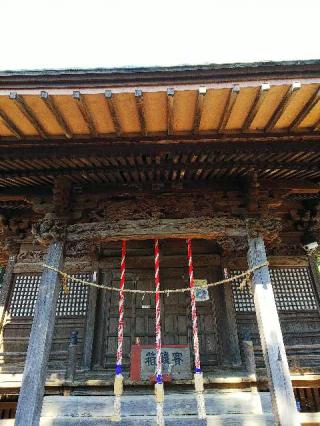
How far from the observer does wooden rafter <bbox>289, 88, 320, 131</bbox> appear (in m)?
4.04

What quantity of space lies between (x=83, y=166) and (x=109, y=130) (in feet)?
3.27

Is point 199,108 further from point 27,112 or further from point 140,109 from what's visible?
point 27,112

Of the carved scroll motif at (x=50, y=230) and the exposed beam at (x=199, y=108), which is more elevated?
the exposed beam at (x=199, y=108)

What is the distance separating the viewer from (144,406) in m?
5.48

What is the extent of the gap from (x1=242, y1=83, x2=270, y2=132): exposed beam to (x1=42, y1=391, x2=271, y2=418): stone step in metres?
4.50

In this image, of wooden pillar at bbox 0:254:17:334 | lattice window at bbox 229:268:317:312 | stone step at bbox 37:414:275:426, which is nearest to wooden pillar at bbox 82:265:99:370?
wooden pillar at bbox 0:254:17:334

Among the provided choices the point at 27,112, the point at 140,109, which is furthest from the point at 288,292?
the point at 27,112

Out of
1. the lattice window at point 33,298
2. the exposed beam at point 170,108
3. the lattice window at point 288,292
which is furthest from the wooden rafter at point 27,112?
the lattice window at point 288,292

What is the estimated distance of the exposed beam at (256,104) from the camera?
386cm

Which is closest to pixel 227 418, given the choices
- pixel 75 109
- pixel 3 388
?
pixel 3 388

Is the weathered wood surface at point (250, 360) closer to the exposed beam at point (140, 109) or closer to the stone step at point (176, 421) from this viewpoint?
the stone step at point (176, 421)

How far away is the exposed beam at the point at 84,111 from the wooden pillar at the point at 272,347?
3.13 meters

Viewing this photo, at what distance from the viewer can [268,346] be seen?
15.4 ft

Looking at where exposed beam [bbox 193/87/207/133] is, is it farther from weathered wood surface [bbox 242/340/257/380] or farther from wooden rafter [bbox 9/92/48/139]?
weathered wood surface [bbox 242/340/257/380]
